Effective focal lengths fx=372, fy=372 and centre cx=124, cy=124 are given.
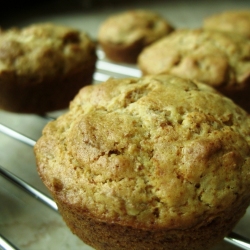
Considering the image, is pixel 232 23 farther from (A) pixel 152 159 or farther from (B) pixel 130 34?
(A) pixel 152 159

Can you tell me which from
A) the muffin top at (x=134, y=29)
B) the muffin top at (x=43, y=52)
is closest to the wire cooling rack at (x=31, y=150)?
the muffin top at (x=134, y=29)

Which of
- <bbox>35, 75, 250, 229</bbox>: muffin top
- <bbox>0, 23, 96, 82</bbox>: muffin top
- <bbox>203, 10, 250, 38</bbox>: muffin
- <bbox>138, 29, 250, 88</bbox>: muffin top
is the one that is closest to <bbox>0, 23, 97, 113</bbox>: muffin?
<bbox>0, 23, 96, 82</bbox>: muffin top

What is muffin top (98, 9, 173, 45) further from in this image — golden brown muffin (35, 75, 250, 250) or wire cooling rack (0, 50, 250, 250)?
golden brown muffin (35, 75, 250, 250)

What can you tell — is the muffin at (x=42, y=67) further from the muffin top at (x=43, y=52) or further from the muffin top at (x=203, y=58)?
the muffin top at (x=203, y=58)

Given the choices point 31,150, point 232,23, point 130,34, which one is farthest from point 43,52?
point 232,23

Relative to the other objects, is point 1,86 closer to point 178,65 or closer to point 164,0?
point 178,65

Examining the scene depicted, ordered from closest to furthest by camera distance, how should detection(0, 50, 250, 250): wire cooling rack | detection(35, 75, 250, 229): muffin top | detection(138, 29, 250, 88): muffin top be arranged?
1. detection(35, 75, 250, 229): muffin top
2. detection(0, 50, 250, 250): wire cooling rack
3. detection(138, 29, 250, 88): muffin top

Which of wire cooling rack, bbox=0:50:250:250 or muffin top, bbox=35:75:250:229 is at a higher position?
muffin top, bbox=35:75:250:229

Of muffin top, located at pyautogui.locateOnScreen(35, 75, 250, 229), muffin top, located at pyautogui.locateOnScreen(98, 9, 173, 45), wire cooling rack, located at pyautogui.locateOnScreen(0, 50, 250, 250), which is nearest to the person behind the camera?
muffin top, located at pyautogui.locateOnScreen(35, 75, 250, 229)
